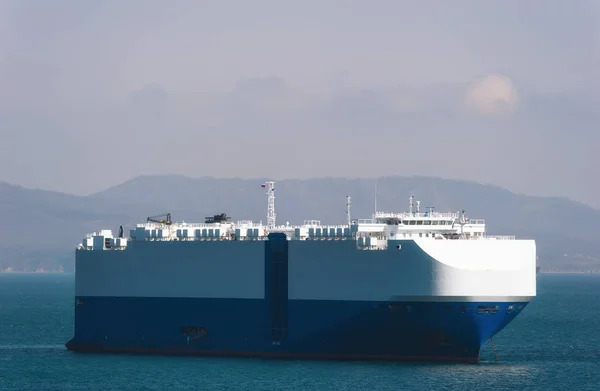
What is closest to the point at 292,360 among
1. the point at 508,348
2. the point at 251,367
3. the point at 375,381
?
the point at 251,367

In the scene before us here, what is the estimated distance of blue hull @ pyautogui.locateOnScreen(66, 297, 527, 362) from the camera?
66.9 m

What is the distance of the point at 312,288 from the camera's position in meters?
69.6

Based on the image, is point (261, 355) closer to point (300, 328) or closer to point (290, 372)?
point (300, 328)

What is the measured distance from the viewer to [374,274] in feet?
222

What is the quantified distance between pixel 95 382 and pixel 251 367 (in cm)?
831

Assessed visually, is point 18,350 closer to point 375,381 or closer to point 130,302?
point 130,302

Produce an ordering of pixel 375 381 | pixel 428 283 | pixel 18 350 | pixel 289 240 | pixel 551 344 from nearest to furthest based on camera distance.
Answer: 1. pixel 375 381
2. pixel 428 283
3. pixel 289 240
4. pixel 18 350
5. pixel 551 344

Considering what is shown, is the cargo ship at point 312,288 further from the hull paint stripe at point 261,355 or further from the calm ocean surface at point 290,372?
the calm ocean surface at point 290,372

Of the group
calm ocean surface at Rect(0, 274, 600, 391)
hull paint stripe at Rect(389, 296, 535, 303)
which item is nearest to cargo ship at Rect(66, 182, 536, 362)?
hull paint stripe at Rect(389, 296, 535, 303)

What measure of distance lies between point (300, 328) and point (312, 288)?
7.57ft

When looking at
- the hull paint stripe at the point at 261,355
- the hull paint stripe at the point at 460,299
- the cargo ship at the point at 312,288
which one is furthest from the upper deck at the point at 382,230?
the hull paint stripe at the point at 261,355

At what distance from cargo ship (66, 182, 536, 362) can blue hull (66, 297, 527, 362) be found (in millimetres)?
56

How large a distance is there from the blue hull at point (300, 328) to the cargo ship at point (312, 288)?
0.06 metres

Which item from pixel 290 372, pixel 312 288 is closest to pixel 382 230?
pixel 312 288
